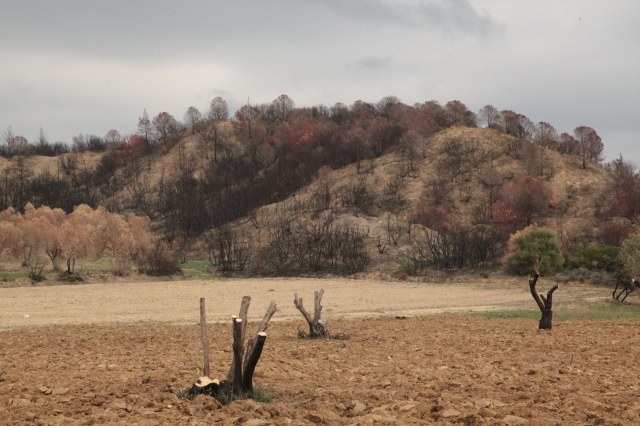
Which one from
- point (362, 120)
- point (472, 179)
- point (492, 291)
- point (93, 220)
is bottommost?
point (492, 291)

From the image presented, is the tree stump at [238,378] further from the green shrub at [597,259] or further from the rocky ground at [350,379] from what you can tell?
the green shrub at [597,259]

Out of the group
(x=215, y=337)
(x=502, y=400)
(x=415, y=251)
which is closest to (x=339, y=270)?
(x=415, y=251)

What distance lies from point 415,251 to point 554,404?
6415 cm

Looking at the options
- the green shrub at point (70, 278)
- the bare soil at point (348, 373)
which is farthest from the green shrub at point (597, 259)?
the green shrub at point (70, 278)

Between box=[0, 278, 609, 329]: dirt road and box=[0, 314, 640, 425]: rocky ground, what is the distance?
9.41 m

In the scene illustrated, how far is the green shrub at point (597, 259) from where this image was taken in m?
54.2

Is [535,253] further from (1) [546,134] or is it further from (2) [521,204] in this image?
(1) [546,134]

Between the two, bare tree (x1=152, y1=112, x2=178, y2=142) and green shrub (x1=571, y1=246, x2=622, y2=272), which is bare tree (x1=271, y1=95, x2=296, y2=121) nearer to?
bare tree (x1=152, y1=112, x2=178, y2=142)

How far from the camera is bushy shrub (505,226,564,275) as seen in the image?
54.1 m

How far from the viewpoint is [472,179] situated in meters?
107

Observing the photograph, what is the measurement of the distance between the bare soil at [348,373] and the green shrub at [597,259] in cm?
3367

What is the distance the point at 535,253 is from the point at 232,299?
29044mm

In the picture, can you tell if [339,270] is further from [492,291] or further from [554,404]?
[554,404]

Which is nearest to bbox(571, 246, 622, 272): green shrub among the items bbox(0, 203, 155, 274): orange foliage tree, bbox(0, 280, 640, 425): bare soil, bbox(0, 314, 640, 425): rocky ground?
bbox(0, 280, 640, 425): bare soil
